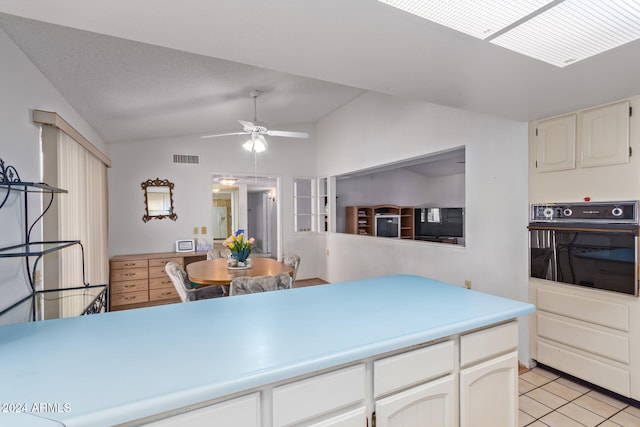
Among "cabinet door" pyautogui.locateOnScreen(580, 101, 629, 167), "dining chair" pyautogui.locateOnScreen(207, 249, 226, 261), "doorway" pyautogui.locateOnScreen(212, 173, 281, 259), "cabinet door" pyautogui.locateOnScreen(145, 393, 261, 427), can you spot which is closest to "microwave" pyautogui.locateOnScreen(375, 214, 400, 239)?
"doorway" pyautogui.locateOnScreen(212, 173, 281, 259)

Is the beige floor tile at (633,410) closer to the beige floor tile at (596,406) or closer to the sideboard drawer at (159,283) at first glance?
the beige floor tile at (596,406)

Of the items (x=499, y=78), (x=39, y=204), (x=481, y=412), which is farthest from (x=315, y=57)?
(x=39, y=204)

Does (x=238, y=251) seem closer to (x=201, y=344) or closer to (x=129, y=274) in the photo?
(x=129, y=274)

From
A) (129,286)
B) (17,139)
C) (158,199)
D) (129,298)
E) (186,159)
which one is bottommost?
(129,298)

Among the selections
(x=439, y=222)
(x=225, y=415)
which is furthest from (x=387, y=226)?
(x=225, y=415)

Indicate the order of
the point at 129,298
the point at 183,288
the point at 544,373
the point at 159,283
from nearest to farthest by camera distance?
1. the point at 544,373
2. the point at 183,288
3. the point at 129,298
4. the point at 159,283

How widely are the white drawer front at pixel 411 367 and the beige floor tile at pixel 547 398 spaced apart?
64.4 inches

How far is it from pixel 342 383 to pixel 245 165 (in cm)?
509

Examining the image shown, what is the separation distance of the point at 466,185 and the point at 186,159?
4298 mm

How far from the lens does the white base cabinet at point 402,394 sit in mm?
895

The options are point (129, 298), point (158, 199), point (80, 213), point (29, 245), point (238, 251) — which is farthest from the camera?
point (158, 199)

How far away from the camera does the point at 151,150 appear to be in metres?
5.03

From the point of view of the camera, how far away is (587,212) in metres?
2.33

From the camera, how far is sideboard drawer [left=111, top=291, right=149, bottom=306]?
14.6ft
